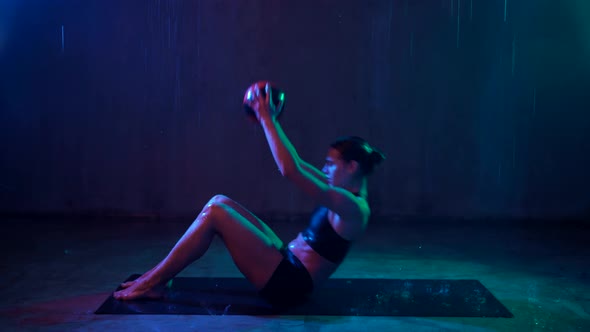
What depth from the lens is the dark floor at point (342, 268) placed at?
9.22ft

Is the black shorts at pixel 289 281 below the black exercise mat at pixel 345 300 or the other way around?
the other way around

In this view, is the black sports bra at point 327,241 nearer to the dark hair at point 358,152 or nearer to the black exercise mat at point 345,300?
the dark hair at point 358,152

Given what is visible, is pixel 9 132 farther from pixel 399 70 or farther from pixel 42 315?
pixel 399 70

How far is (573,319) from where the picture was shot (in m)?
2.95

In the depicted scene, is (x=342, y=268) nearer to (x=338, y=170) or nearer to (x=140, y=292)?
(x=338, y=170)

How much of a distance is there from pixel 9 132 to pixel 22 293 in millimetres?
3797

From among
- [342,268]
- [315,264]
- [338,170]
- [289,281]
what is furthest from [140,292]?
[342,268]

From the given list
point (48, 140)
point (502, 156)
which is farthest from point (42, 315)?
point (502, 156)

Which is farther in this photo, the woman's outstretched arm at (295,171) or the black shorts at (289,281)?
the black shorts at (289,281)

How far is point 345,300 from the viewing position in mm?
3191

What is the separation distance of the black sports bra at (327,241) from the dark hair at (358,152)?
0.59ft

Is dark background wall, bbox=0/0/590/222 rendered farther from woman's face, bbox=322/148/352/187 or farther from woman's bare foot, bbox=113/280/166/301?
woman's face, bbox=322/148/352/187

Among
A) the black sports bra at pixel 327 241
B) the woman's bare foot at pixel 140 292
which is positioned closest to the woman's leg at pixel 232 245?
the woman's bare foot at pixel 140 292

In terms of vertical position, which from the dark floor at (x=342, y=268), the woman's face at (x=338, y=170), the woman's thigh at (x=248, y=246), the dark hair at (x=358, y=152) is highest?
the dark hair at (x=358, y=152)
